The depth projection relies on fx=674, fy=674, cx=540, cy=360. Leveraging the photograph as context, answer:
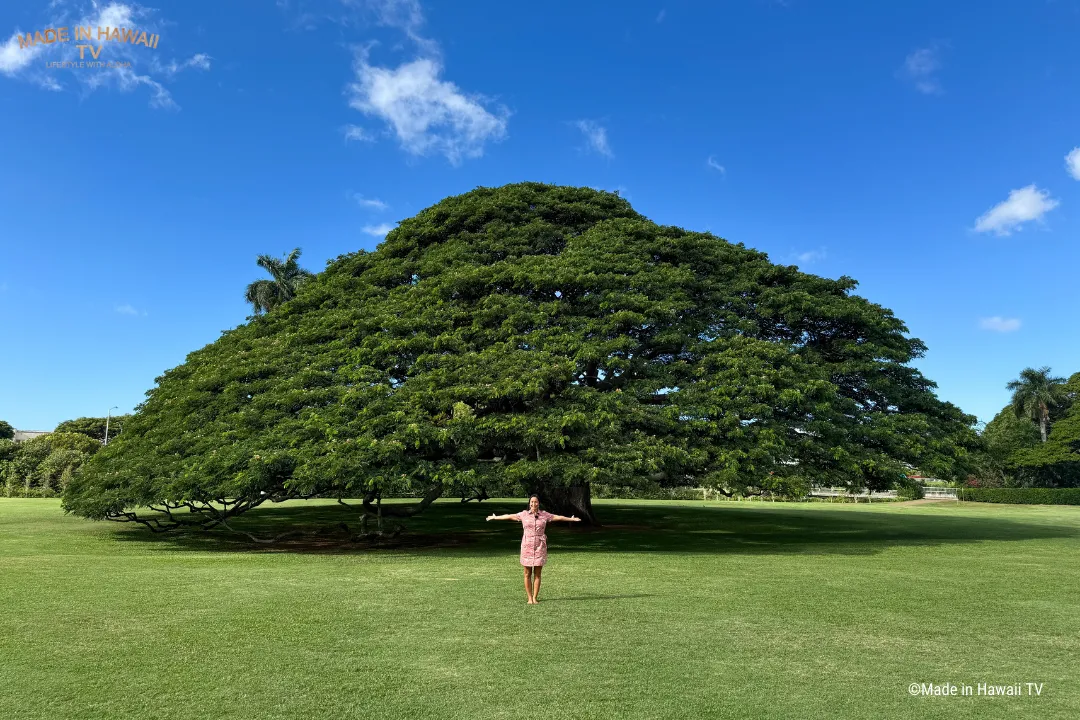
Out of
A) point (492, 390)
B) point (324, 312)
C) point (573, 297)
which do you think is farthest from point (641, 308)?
point (324, 312)

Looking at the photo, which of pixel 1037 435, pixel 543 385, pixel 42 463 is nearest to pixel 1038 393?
pixel 1037 435

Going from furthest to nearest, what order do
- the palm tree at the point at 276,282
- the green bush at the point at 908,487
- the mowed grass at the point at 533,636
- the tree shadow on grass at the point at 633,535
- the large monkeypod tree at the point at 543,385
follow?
the palm tree at the point at 276,282 → the tree shadow on grass at the point at 633,535 → the green bush at the point at 908,487 → the large monkeypod tree at the point at 543,385 → the mowed grass at the point at 533,636

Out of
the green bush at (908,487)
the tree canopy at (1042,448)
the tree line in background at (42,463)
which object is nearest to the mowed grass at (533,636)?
the green bush at (908,487)

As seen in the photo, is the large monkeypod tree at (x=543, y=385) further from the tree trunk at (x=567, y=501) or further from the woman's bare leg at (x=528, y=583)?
the woman's bare leg at (x=528, y=583)

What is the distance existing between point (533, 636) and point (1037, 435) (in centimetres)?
9996

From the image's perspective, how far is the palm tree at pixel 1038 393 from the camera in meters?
79.7

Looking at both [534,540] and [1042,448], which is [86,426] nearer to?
[534,540]

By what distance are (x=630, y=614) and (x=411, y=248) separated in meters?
20.0

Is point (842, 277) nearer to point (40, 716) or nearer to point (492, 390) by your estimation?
point (492, 390)

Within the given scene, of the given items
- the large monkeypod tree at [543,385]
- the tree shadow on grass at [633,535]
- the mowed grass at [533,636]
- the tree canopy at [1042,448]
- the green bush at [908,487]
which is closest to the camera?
the mowed grass at [533,636]

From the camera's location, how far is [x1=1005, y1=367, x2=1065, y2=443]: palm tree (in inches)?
3137

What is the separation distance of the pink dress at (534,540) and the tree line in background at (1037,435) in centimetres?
6039

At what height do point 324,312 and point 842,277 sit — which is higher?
point 842,277

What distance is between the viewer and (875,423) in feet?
67.3
